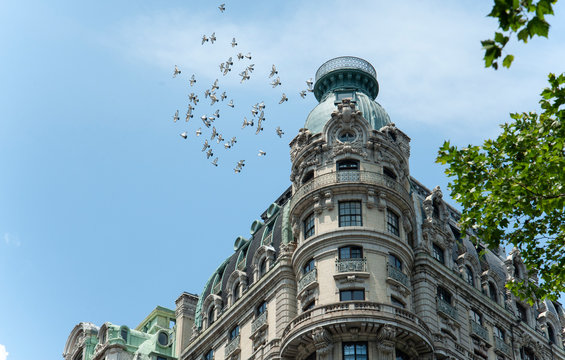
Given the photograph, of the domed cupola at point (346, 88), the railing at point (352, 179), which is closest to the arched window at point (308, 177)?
the railing at point (352, 179)

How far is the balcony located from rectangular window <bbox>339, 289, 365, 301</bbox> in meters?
13.4

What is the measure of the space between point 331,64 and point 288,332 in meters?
27.9

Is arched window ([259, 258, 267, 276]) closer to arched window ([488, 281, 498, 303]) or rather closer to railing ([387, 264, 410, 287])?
railing ([387, 264, 410, 287])

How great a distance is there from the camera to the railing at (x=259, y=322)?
7178 centimetres

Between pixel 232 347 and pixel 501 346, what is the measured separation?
22127mm

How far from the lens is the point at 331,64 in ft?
272

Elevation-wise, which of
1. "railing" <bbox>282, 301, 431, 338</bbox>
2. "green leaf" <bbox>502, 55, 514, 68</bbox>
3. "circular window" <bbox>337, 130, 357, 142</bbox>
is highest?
Answer: "circular window" <bbox>337, 130, 357, 142</bbox>

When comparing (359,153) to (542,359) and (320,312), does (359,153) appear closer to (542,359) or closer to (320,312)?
(320,312)

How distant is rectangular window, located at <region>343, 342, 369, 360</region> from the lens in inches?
2422

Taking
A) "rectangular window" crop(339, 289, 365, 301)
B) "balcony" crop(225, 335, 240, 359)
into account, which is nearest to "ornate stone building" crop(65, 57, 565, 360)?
"rectangular window" crop(339, 289, 365, 301)

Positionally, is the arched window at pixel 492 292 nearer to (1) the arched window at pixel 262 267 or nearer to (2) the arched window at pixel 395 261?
(2) the arched window at pixel 395 261

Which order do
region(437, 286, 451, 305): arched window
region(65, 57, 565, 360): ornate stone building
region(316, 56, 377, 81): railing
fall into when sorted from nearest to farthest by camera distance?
region(65, 57, 565, 360): ornate stone building, region(437, 286, 451, 305): arched window, region(316, 56, 377, 81): railing

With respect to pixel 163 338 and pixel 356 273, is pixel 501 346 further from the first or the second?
pixel 163 338

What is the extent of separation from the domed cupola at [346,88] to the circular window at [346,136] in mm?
3627
